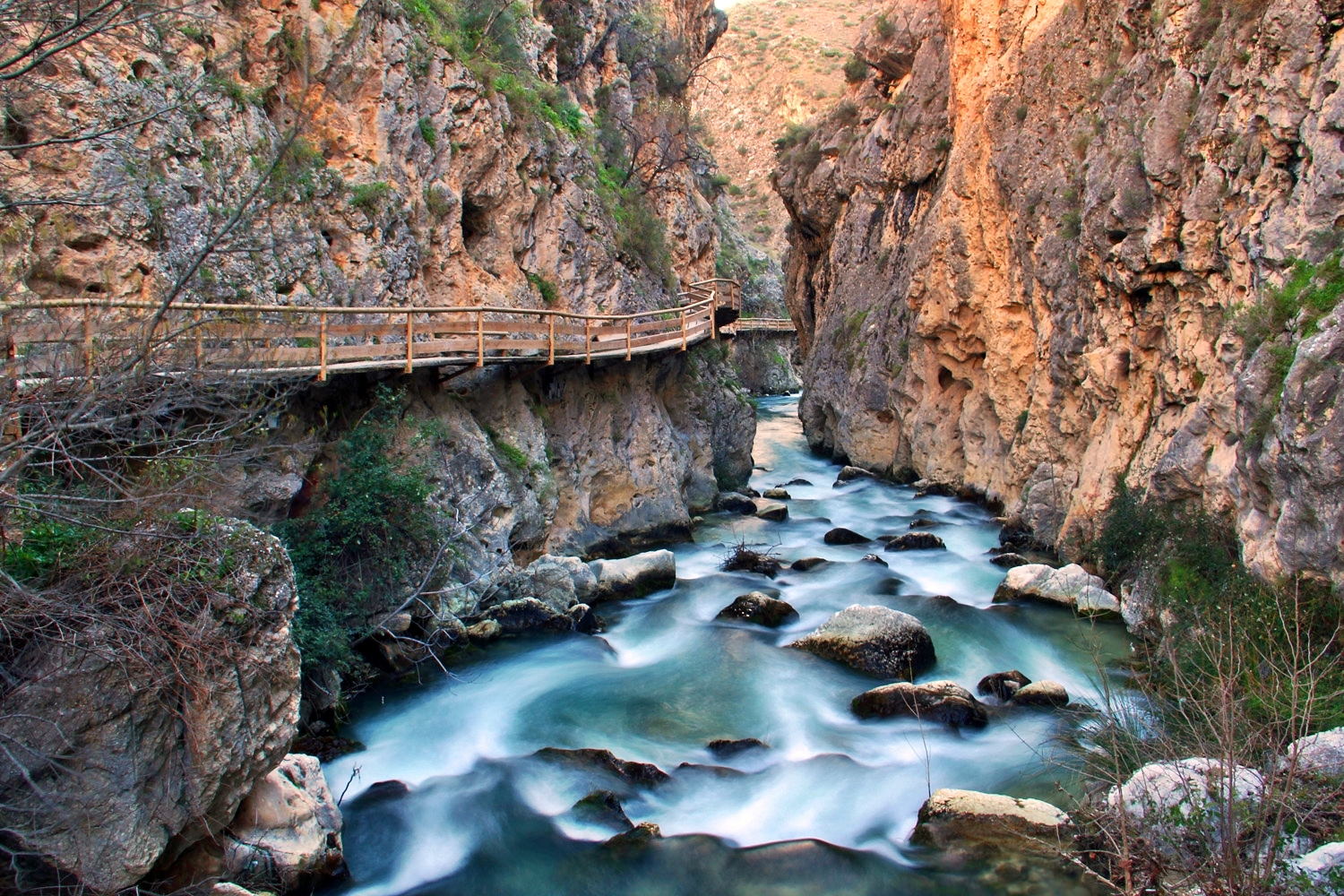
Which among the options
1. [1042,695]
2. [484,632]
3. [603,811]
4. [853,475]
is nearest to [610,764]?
[603,811]

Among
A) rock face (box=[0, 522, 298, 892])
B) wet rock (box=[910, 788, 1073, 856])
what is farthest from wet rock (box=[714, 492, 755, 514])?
rock face (box=[0, 522, 298, 892])

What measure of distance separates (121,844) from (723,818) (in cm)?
484

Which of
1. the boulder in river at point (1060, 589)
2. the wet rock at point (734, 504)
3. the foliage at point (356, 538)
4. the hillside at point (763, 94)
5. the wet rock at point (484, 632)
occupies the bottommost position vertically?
the wet rock at point (734, 504)

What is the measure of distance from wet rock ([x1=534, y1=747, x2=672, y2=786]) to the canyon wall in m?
6.52

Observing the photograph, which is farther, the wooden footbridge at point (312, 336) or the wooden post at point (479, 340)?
the wooden post at point (479, 340)

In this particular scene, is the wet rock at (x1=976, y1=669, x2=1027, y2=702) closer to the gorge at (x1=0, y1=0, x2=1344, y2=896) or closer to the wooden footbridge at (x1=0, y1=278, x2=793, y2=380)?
the gorge at (x1=0, y1=0, x2=1344, y2=896)

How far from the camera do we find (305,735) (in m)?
9.41

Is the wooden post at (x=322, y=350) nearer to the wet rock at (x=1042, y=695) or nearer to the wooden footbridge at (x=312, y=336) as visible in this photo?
the wooden footbridge at (x=312, y=336)

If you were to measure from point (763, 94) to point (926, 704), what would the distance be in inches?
3973

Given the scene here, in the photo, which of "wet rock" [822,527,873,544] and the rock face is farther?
"wet rock" [822,527,873,544]

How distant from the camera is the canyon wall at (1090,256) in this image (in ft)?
32.7

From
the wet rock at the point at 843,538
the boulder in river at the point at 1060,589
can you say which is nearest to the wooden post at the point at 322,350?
the boulder in river at the point at 1060,589

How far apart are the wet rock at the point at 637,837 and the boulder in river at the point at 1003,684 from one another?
4.66 m

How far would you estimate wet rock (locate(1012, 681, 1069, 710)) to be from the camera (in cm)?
1005
